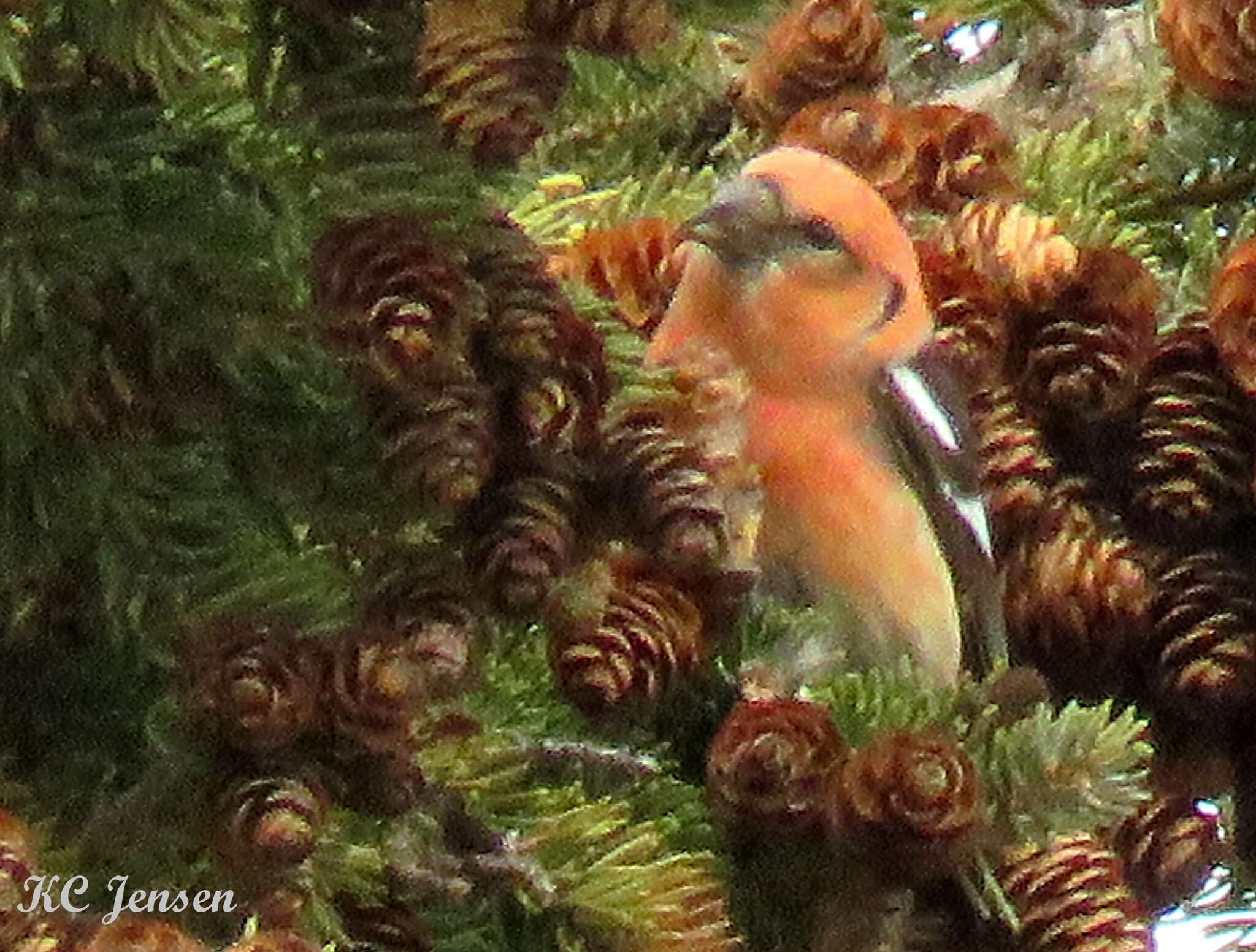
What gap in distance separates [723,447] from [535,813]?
103mm

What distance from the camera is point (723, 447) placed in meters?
0.49

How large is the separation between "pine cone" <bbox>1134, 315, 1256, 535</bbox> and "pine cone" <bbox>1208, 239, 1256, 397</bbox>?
11 mm

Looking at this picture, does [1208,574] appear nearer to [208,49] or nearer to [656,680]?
[656,680]

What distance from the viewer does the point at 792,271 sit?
606mm

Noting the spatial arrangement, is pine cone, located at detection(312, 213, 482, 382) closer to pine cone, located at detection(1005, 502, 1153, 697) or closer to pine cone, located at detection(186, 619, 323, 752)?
pine cone, located at detection(186, 619, 323, 752)

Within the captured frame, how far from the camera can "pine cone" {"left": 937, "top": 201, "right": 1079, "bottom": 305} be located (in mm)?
521

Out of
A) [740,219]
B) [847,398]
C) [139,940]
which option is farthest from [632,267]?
[139,940]

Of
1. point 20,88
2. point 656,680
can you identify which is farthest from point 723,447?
point 20,88

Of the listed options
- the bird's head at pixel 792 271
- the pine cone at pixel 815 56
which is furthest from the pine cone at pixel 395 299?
the pine cone at pixel 815 56

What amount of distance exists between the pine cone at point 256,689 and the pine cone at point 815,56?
27 cm

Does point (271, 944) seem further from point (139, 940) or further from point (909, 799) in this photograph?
point (909, 799)

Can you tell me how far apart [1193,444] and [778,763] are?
0.14m
